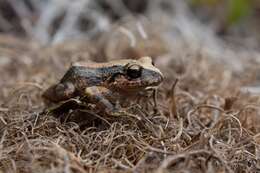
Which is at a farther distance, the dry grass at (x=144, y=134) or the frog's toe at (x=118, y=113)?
the frog's toe at (x=118, y=113)

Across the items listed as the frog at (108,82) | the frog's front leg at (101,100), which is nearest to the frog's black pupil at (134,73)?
the frog at (108,82)

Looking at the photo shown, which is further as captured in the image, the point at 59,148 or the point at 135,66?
the point at 135,66

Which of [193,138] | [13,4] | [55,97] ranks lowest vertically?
[193,138]

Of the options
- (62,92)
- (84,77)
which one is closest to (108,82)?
(84,77)

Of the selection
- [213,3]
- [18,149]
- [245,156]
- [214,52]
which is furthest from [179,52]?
[18,149]

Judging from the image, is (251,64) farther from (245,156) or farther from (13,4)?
(13,4)

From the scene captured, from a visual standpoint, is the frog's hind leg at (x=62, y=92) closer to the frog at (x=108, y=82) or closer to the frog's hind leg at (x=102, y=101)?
the frog at (x=108, y=82)

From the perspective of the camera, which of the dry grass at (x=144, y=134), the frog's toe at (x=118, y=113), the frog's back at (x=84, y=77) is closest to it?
the dry grass at (x=144, y=134)

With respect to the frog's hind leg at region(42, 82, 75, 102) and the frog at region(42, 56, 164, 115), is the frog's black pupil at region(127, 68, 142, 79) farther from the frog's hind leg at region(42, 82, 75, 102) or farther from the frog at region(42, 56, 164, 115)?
the frog's hind leg at region(42, 82, 75, 102)
